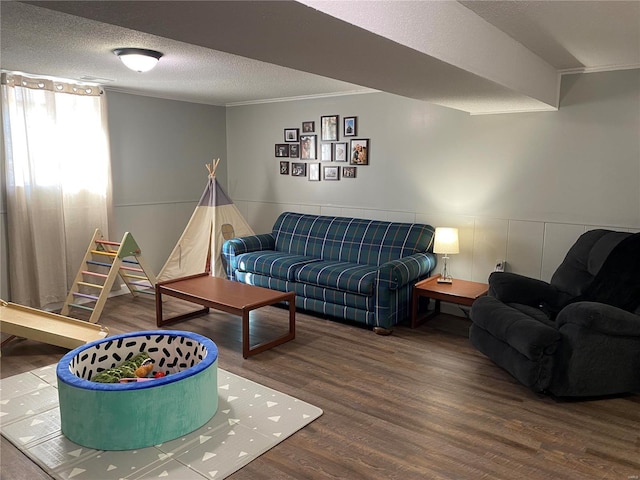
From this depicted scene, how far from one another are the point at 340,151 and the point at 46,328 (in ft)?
10.5

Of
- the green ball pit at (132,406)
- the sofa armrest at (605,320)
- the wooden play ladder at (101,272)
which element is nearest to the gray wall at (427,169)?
the wooden play ladder at (101,272)

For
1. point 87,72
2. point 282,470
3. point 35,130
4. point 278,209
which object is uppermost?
point 87,72

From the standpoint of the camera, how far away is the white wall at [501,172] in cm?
376

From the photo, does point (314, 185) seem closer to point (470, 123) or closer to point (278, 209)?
point (278, 209)

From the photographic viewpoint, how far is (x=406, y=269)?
422cm

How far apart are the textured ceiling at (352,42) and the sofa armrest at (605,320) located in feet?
4.61

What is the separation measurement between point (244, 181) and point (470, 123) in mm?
3021

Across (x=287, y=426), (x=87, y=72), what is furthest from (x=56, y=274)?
(x=287, y=426)

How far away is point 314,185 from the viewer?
5.60 meters

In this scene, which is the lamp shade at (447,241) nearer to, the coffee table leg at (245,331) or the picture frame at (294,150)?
the coffee table leg at (245,331)

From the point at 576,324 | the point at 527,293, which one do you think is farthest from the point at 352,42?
the point at 527,293

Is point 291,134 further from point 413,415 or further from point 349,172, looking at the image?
point 413,415

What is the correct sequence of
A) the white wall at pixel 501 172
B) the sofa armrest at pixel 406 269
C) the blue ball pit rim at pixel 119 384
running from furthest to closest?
the sofa armrest at pixel 406 269
the white wall at pixel 501 172
the blue ball pit rim at pixel 119 384

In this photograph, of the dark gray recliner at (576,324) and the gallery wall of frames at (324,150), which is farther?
the gallery wall of frames at (324,150)
